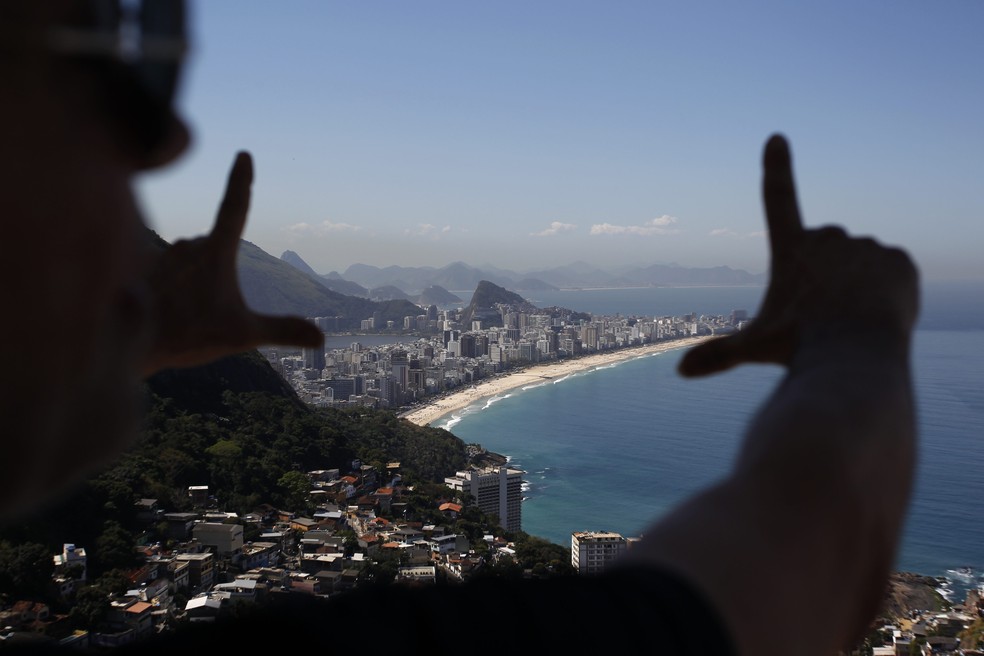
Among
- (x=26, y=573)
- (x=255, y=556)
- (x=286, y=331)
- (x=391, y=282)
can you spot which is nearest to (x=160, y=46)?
(x=286, y=331)

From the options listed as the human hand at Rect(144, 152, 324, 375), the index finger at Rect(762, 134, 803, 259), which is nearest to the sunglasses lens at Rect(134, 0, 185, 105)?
the human hand at Rect(144, 152, 324, 375)

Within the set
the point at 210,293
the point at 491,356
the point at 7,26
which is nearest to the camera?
the point at 7,26

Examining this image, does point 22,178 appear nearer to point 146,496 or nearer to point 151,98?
point 151,98

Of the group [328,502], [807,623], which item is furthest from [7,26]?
[328,502]

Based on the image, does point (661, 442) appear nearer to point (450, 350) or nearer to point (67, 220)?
point (450, 350)

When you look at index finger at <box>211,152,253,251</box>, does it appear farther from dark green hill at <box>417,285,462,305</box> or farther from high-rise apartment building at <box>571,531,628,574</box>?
dark green hill at <box>417,285,462,305</box>

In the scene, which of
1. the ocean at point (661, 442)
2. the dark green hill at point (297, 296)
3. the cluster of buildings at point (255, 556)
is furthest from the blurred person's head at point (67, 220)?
the dark green hill at point (297, 296)

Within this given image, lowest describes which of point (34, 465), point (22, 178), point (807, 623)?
point (807, 623)

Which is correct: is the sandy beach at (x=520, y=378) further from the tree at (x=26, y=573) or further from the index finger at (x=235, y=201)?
the index finger at (x=235, y=201)
